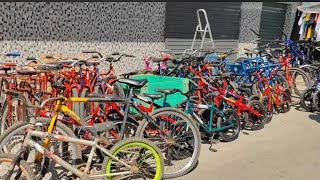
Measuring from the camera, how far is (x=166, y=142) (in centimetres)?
425

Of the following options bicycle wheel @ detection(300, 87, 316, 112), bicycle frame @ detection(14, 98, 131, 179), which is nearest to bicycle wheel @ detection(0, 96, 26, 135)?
bicycle frame @ detection(14, 98, 131, 179)

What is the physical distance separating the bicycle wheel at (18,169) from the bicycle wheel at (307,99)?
5950 mm

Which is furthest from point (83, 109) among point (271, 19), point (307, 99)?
point (271, 19)

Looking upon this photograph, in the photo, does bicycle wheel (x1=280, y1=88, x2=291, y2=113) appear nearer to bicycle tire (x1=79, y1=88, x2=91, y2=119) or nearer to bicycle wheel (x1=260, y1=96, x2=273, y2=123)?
bicycle wheel (x1=260, y1=96, x2=273, y2=123)

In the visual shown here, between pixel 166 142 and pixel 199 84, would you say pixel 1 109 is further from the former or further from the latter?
pixel 199 84

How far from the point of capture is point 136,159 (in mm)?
3602

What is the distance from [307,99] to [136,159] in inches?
205

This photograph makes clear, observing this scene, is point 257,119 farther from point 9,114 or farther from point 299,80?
point 9,114

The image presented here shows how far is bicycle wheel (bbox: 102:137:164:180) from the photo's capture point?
11.4 ft

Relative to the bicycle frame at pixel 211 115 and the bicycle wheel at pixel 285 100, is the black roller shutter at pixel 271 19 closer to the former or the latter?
the bicycle wheel at pixel 285 100

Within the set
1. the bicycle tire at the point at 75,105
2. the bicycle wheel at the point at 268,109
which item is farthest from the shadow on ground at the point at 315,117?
the bicycle tire at the point at 75,105

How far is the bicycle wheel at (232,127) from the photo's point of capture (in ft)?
17.5

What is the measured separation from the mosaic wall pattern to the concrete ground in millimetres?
4154

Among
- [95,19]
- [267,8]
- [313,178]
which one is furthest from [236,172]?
[267,8]
